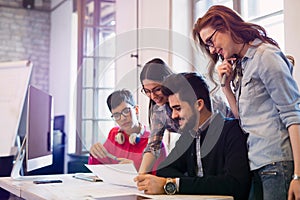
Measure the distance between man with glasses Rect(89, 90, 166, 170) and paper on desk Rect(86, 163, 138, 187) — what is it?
0.84 ft

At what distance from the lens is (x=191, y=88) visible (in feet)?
4.91

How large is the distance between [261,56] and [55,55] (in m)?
4.58

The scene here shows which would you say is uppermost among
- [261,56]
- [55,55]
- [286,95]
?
[55,55]

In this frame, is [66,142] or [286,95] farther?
[66,142]

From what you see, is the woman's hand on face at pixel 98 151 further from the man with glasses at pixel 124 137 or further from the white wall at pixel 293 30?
the white wall at pixel 293 30

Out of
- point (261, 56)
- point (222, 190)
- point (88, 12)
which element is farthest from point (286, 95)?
point (88, 12)

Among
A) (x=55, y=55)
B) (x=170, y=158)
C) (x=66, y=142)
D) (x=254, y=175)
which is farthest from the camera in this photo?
(x=55, y=55)

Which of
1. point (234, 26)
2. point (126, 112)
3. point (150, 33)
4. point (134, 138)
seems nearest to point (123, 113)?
point (126, 112)

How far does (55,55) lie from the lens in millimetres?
5523

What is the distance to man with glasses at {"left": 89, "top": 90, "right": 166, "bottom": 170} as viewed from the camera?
6.77ft

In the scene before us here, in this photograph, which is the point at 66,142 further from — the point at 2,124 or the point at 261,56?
the point at 261,56

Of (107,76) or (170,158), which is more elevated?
(107,76)

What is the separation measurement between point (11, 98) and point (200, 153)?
8.28ft

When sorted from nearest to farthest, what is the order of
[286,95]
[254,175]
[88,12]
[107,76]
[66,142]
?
[286,95], [254,175], [107,76], [88,12], [66,142]
